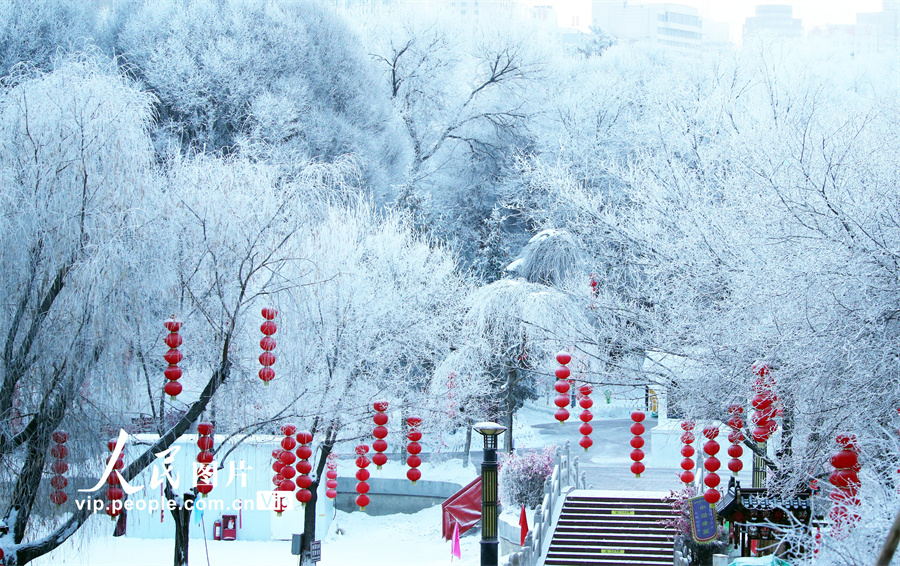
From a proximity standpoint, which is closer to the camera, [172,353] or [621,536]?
[172,353]

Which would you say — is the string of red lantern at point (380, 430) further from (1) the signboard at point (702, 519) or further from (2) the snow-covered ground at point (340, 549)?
(1) the signboard at point (702, 519)

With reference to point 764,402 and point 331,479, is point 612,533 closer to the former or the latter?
point 331,479


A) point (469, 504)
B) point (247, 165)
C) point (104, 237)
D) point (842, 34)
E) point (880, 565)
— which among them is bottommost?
point (469, 504)

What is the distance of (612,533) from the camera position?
17.6m

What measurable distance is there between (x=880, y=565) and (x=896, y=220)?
5.84 m

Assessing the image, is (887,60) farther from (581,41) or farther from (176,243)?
(176,243)

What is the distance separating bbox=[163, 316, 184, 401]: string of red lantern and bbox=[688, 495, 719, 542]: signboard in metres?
8.68

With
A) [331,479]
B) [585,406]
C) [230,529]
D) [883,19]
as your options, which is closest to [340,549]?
[230,529]

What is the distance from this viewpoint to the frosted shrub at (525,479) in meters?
19.3

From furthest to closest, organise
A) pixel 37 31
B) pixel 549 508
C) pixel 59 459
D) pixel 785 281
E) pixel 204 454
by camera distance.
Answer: pixel 37 31
pixel 549 508
pixel 204 454
pixel 59 459
pixel 785 281

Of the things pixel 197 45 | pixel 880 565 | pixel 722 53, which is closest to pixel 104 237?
pixel 880 565

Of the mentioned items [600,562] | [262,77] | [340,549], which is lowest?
[340,549]

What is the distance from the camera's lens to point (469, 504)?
64.4 ft

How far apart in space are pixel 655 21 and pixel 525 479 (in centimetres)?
12666
